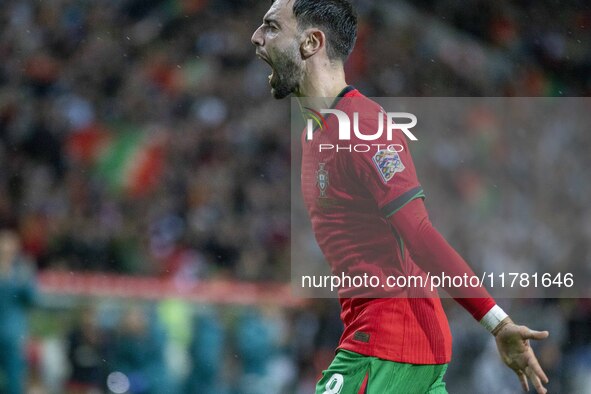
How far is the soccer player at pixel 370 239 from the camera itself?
2.82m

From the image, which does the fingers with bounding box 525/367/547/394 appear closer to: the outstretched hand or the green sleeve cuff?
the outstretched hand

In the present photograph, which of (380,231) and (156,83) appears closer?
(380,231)

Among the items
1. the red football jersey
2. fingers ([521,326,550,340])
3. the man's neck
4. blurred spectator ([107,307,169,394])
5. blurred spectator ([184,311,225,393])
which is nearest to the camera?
fingers ([521,326,550,340])

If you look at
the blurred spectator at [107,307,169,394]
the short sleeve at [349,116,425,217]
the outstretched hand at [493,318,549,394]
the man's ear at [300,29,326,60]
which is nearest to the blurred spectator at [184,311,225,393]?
the blurred spectator at [107,307,169,394]

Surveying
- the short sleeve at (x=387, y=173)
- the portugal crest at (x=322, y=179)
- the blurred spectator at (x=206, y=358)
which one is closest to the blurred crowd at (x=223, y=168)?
the blurred spectator at (x=206, y=358)

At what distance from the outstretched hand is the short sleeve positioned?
0.46 meters

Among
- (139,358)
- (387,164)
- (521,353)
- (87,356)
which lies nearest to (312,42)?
(387,164)

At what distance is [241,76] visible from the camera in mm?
12094

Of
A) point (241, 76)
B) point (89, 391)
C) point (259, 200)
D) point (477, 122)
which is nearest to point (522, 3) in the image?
point (477, 122)

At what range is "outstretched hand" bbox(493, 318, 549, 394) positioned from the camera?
2.73m

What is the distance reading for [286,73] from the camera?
3.29m

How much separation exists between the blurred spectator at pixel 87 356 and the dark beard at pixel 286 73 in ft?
16.4

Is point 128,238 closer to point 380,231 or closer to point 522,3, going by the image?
point 522,3

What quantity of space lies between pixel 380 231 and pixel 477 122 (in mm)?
8403
